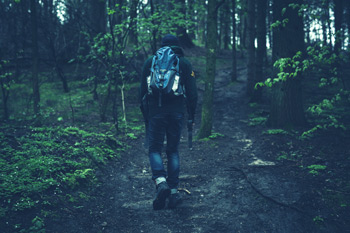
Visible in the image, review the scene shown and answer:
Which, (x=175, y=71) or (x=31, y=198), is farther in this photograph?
(x=175, y=71)

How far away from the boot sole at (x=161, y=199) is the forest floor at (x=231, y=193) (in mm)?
105

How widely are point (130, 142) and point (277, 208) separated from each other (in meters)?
5.19

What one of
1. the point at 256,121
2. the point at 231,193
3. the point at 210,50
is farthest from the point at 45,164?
the point at 256,121

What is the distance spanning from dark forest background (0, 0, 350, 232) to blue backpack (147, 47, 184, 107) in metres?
1.58

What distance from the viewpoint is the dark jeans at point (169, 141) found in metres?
4.34

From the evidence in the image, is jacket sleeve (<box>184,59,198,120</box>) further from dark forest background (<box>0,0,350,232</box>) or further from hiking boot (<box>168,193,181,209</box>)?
hiking boot (<box>168,193,181,209</box>)

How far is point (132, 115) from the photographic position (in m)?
11.8

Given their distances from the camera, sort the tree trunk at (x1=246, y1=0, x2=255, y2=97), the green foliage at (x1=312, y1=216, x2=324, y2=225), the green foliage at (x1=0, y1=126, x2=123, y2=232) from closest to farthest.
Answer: the green foliage at (x1=312, y1=216, x2=324, y2=225) < the green foliage at (x1=0, y1=126, x2=123, y2=232) < the tree trunk at (x1=246, y1=0, x2=255, y2=97)

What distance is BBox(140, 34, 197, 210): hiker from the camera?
13.7 ft

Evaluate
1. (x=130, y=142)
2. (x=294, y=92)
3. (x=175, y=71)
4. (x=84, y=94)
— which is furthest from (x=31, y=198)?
(x=84, y=94)

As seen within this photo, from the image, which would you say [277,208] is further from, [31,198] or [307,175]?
[31,198]

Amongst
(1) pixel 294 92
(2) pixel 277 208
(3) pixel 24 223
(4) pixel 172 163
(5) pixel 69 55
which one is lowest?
(2) pixel 277 208

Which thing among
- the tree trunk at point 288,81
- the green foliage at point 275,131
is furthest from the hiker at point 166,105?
the tree trunk at point 288,81

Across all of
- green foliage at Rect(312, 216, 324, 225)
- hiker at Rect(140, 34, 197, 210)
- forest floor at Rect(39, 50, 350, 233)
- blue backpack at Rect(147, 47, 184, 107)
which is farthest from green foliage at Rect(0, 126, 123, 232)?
green foliage at Rect(312, 216, 324, 225)
